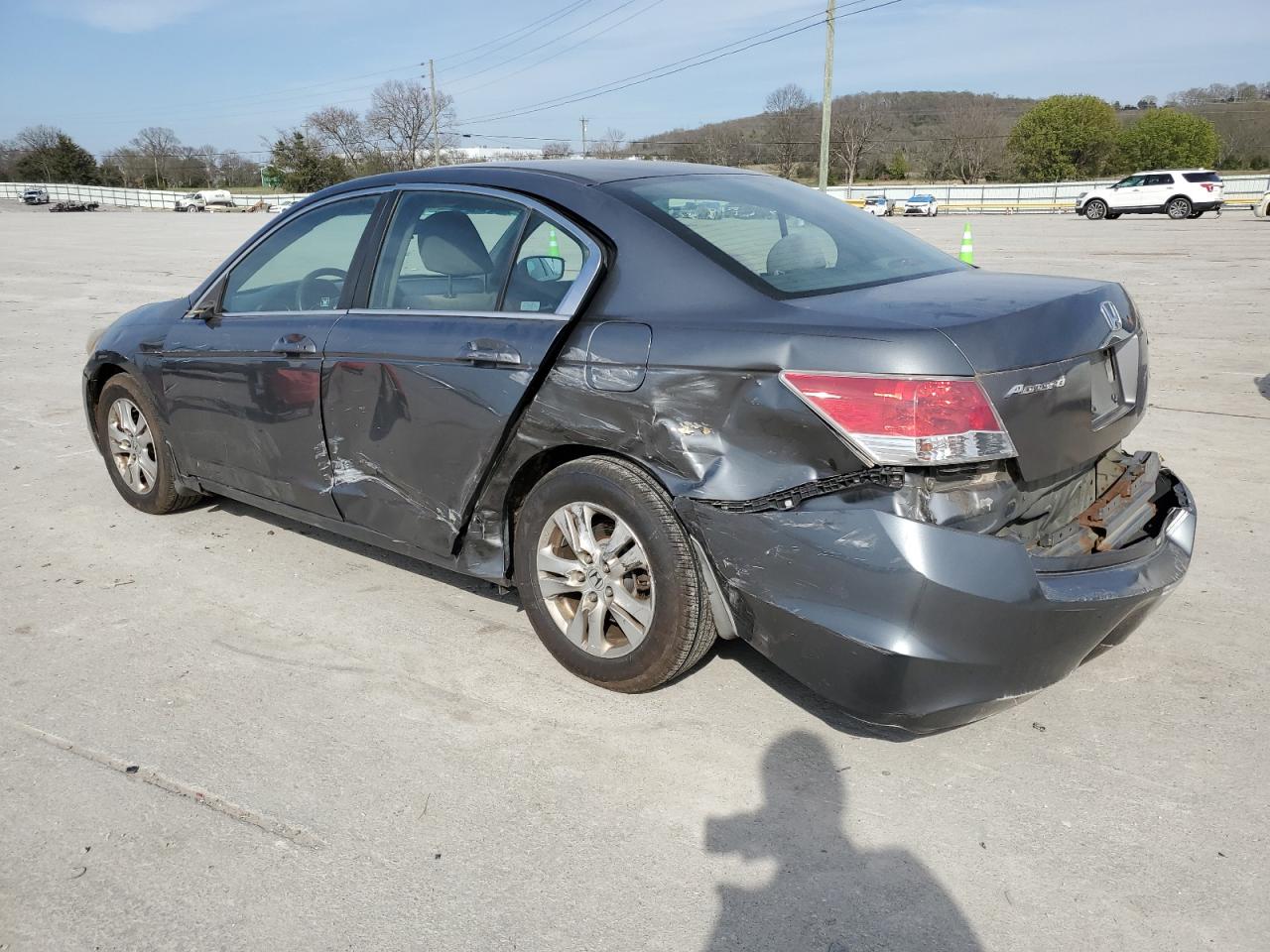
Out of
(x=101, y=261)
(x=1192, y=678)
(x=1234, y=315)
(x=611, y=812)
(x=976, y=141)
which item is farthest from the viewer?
(x=976, y=141)

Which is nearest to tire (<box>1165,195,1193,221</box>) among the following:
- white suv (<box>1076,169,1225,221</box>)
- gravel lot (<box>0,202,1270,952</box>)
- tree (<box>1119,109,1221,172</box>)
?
white suv (<box>1076,169,1225,221</box>)

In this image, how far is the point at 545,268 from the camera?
11.3 ft

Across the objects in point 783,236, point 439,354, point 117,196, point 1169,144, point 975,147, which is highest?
point 975,147

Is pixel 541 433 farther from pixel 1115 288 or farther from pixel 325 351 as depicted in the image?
pixel 1115 288

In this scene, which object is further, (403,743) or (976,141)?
(976,141)

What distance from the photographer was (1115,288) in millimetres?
3268

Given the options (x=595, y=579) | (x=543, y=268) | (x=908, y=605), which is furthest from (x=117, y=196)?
(x=908, y=605)

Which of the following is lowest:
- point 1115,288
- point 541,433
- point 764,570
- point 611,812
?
point 611,812

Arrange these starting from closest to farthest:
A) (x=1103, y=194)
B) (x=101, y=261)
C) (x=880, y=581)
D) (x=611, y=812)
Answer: (x=880, y=581)
(x=611, y=812)
(x=101, y=261)
(x=1103, y=194)

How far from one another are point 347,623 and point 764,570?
1956 millimetres

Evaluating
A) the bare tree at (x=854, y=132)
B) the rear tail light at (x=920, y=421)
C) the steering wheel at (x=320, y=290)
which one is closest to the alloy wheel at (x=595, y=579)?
the rear tail light at (x=920, y=421)

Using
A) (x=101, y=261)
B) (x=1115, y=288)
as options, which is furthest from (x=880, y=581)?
(x=101, y=261)

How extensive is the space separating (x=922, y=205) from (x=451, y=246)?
154ft

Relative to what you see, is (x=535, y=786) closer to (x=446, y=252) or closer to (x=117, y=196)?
(x=446, y=252)
